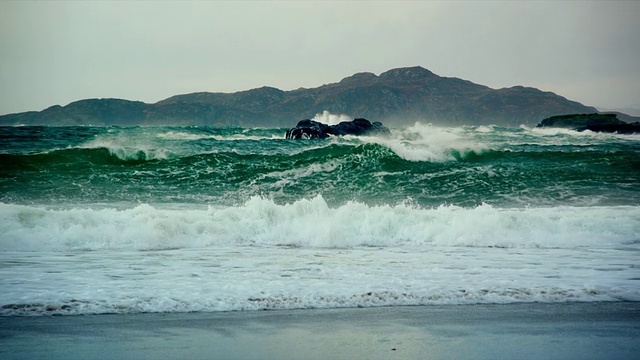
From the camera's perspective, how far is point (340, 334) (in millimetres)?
4176

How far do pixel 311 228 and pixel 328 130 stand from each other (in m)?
23.7

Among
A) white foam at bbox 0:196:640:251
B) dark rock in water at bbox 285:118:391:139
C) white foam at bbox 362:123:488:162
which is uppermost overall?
dark rock in water at bbox 285:118:391:139

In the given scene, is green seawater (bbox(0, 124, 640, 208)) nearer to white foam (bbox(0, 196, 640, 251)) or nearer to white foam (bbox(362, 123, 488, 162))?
white foam (bbox(362, 123, 488, 162))

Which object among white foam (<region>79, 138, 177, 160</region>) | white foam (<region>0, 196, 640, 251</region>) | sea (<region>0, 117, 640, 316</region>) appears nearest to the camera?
sea (<region>0, 117, 640, 316</region>)

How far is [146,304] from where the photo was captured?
4.95m

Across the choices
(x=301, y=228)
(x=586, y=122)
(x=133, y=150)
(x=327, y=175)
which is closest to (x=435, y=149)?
(x=327, y=175)

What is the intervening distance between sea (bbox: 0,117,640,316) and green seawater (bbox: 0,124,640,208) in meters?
0.09

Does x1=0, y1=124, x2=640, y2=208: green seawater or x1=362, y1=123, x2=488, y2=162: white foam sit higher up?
x1=362, y1=123, x2=488, y2=162: white foam

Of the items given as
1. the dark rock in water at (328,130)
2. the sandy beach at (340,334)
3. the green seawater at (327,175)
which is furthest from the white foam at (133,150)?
the sandy beach at (340,334)

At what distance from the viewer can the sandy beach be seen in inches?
147

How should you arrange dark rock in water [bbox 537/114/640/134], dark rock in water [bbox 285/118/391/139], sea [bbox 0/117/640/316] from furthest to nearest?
dark rock in water [bbox 537/114/640/134] < dark rock in water [bbox 285/118/391/139] < sea [bbox 0/117/640/316]

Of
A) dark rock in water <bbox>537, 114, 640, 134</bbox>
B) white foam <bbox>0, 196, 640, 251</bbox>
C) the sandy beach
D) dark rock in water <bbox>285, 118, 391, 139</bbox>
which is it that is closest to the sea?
white foam <bbox>0, 196, 640, 251</bbox>

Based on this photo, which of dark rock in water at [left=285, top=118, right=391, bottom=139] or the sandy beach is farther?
dark rock in water at [left=285, top=118, right=391, bottom=139]

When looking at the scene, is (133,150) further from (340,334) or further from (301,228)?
(340,334)
